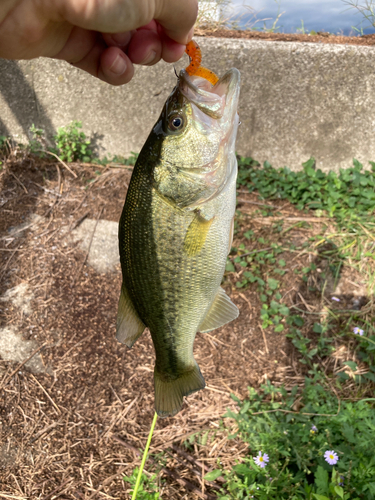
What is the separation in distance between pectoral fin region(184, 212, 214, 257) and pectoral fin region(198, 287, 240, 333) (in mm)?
305

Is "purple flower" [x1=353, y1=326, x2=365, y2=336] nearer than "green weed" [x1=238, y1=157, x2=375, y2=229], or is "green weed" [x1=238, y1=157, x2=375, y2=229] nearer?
"purple flower" [x1=353, y1=326, x2=365, y2=336]

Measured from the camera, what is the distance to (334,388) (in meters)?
2.75

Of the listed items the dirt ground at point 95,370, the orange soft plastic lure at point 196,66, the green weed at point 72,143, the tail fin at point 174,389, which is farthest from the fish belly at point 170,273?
the green weed at point 72,143

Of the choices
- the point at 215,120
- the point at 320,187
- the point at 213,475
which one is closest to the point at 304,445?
the point at 213,475

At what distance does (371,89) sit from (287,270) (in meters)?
1.99

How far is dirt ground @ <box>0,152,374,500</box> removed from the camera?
258cm

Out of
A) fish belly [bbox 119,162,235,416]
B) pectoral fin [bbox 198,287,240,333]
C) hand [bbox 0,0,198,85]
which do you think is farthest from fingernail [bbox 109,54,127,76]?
pectoral fin [bbox 198,287,240,333]

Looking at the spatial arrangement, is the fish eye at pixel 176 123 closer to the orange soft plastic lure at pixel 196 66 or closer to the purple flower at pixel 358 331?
the orange soft plastic lure at pixel 196 66

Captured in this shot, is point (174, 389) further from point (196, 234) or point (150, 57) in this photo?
point (150, 57)

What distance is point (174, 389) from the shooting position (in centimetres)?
158

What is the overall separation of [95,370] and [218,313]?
1866mm

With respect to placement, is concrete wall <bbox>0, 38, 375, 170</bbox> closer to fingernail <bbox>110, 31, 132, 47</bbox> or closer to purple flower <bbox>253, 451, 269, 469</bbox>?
fingernail <bbox>110, 31, 132, 47</bbox>

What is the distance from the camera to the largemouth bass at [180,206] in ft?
4.51

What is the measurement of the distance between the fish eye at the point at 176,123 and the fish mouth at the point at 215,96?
0.08 m
